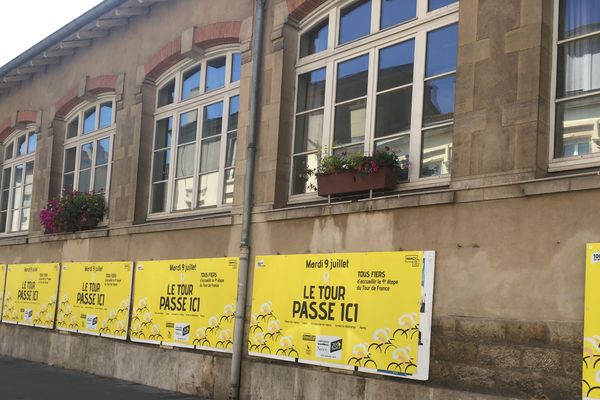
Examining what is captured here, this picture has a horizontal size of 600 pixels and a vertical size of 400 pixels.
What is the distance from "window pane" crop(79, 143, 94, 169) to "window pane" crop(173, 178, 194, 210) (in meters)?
3.21

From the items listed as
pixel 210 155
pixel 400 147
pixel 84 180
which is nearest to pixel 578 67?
pixel 400 147

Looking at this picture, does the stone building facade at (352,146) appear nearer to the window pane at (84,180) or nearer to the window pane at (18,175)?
the window pane at (84,180)

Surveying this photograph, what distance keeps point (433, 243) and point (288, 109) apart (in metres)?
3.25

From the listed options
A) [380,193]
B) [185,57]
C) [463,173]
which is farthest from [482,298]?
[185,57]

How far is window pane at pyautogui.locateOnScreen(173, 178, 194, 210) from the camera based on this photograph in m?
10.6

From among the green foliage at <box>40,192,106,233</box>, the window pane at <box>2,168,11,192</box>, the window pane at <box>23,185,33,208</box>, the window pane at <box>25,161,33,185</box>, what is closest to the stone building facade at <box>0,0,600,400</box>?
the green foliage at <box>40,192,106,233</box>

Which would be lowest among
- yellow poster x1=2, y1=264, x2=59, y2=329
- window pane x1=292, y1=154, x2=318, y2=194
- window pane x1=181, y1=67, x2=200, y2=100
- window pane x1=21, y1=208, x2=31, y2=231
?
yellow poster x1=2, y1=264, x2=59, y2=329

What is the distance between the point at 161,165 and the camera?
11.4 meters

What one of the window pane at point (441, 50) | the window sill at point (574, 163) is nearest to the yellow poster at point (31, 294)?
the window pane at point (441, 50)

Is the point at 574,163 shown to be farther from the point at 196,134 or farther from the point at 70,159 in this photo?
the point at 70,159

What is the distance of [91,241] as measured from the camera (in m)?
11.8

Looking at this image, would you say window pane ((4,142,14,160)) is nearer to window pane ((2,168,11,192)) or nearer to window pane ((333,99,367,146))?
window pane ((2,168,11,192))

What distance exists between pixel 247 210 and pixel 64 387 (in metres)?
3.95

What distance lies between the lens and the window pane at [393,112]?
24.8 ft
